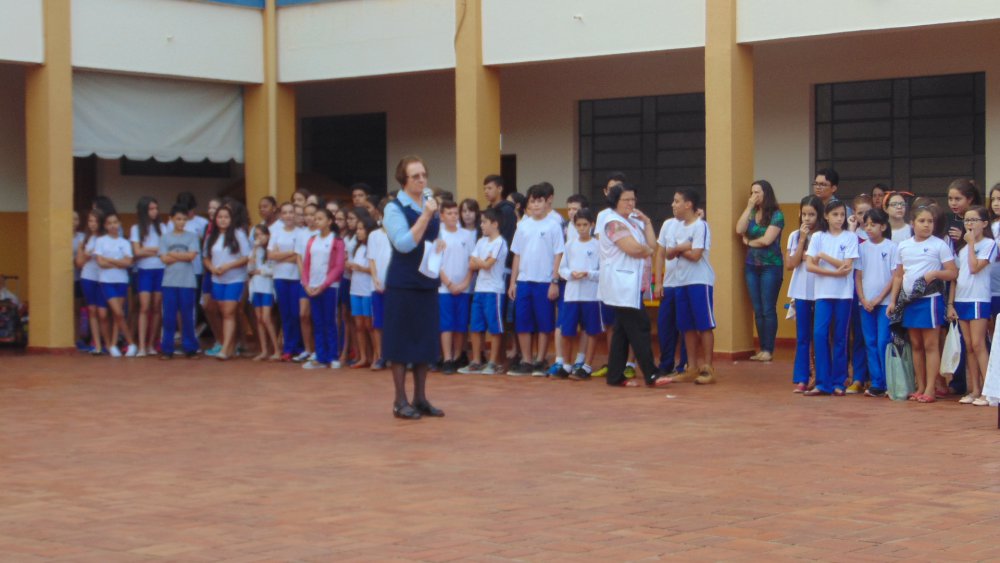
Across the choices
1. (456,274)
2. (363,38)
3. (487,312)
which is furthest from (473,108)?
(487,312)

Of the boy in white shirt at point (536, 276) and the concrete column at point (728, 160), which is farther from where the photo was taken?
the concrete column at point (728, 160)

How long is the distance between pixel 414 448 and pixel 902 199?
208 inches

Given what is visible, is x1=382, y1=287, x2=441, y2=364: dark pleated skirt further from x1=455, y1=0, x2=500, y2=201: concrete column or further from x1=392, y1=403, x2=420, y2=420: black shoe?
x1=455, y1=0, x2=500, y2=201: concrete column

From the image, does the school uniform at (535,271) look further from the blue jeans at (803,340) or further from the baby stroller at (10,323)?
the baby stroller at (10,323)

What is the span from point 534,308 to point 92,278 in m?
5.91

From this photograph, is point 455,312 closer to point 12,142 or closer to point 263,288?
point 263,288

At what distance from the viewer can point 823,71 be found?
54.4ft

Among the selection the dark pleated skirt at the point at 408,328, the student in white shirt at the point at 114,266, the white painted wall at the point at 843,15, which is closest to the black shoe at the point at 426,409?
the dark pleated skirt at the point at 408,328

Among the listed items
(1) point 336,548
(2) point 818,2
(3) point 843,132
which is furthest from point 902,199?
(1) point 336,548

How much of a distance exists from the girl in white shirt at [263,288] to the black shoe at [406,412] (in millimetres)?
5504

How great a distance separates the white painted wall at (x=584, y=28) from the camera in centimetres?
1555

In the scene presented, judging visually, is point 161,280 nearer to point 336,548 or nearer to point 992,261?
point 992,261

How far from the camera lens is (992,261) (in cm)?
1114

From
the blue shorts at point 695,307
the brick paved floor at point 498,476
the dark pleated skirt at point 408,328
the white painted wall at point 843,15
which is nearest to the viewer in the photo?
the brick paved floor at point 498,476
